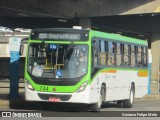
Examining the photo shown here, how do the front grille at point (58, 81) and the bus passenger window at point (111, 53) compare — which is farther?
the bus passenger window at point (111, 53)

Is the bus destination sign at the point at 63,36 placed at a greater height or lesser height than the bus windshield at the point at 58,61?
greater

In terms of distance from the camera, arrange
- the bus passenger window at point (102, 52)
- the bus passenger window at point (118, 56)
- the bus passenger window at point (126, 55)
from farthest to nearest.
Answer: the bus passenger window at point (126, 55) → the bus passenger window at point (118, 56) → the bus passenger window at point (102, 52)

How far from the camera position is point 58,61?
20469mm

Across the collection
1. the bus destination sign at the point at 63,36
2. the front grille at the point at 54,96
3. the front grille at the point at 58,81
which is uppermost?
the bus destination sign at the point at 63,36

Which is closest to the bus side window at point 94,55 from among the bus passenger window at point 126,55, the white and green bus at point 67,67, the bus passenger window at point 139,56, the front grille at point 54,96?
the white and green bus at point 67,67

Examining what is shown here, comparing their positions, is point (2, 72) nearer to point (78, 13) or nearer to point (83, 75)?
point (78, 13)

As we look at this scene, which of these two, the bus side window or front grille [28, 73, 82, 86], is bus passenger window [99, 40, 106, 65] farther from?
front grille [28, 73, 82, 86]

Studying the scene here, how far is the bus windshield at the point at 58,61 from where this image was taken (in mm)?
20281

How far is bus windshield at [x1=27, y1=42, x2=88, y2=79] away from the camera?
20281 mm

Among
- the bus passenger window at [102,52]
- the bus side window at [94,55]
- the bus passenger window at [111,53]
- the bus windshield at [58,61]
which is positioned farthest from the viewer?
the bus passenger window at [111,53]

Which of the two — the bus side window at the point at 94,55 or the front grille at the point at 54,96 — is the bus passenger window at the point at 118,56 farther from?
the front grille at the point at 54,96

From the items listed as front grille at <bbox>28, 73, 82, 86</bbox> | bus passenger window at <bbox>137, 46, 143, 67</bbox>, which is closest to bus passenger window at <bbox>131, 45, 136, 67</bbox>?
bus passenger window at <bbox>137, 46, 143, 67</bbox>

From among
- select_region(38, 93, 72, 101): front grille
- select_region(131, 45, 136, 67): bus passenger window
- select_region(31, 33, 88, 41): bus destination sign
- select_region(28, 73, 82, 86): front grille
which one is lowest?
select_region(38, 93, 72, 101): front grille

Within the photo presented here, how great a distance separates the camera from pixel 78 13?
4881 centimetres
